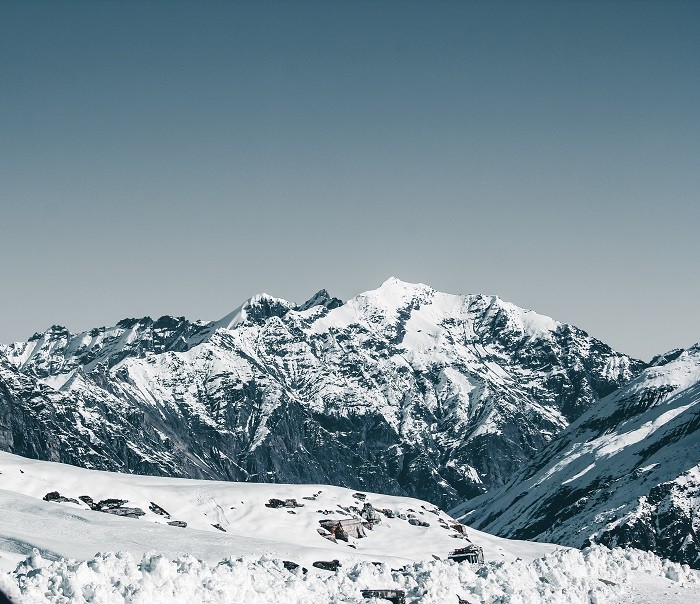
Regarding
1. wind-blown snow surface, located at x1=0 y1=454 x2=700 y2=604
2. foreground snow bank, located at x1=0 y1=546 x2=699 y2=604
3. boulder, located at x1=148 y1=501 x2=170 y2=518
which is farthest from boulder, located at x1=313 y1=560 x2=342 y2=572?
boulder, located at x1=148 y1=501 x2=170 y2=518

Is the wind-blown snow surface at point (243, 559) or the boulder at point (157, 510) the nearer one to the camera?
the wind-blown snow surface at point (243, 559)

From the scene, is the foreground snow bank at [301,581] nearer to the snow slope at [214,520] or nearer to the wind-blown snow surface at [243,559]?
the wind-blown snow surface at [243,559]

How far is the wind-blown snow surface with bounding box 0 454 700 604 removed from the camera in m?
46.7

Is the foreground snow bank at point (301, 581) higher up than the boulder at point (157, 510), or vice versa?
the boulder at point (157, 510)

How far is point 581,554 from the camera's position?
72.4 m

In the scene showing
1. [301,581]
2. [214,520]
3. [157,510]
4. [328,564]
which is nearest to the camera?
[301,581]

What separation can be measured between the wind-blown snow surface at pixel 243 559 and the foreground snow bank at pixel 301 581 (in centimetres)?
7

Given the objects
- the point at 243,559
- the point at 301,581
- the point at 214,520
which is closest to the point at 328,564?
the point at 243,559

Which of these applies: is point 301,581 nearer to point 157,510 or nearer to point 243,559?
point 243,559

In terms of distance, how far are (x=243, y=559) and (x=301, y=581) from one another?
428 cm

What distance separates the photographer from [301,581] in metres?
52.2

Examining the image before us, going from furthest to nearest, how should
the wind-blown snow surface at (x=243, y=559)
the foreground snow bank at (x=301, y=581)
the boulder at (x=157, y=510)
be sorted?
the boulder at (x=157, y=510), the wind-blown snow surface at (x=243, y=559), the foreground snow bank at (x=301, y=581)

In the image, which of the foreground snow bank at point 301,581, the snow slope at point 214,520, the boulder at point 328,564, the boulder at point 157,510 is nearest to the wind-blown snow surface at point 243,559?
the foreground snow bank at point 301,581

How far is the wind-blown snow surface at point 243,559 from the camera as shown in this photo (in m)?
46.7
